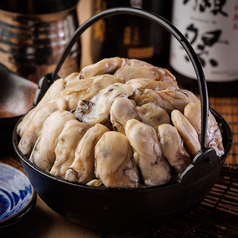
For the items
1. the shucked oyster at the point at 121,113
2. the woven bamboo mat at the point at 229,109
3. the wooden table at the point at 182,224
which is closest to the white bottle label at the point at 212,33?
the woven bamboo mat at the point at 229,109

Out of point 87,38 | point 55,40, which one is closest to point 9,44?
point 55,40

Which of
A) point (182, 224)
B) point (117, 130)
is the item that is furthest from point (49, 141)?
point (182, 224)

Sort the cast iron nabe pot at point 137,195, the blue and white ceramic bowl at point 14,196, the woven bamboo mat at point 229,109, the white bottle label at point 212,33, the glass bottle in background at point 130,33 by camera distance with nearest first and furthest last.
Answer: the cast iron nabe pot at point 137,195 < the blue and white ceramic bowl at point 14,196 < the woven bamboo mat at point 229,109 < the white bottle label at point 212,33 < the glass bottle in background at point 130,33

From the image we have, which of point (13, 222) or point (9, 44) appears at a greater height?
point (9, 44)

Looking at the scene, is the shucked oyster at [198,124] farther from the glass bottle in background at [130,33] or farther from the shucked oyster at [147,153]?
the glass bottle in background at [130,33]

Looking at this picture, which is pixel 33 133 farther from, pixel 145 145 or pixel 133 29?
pixel 133 29
